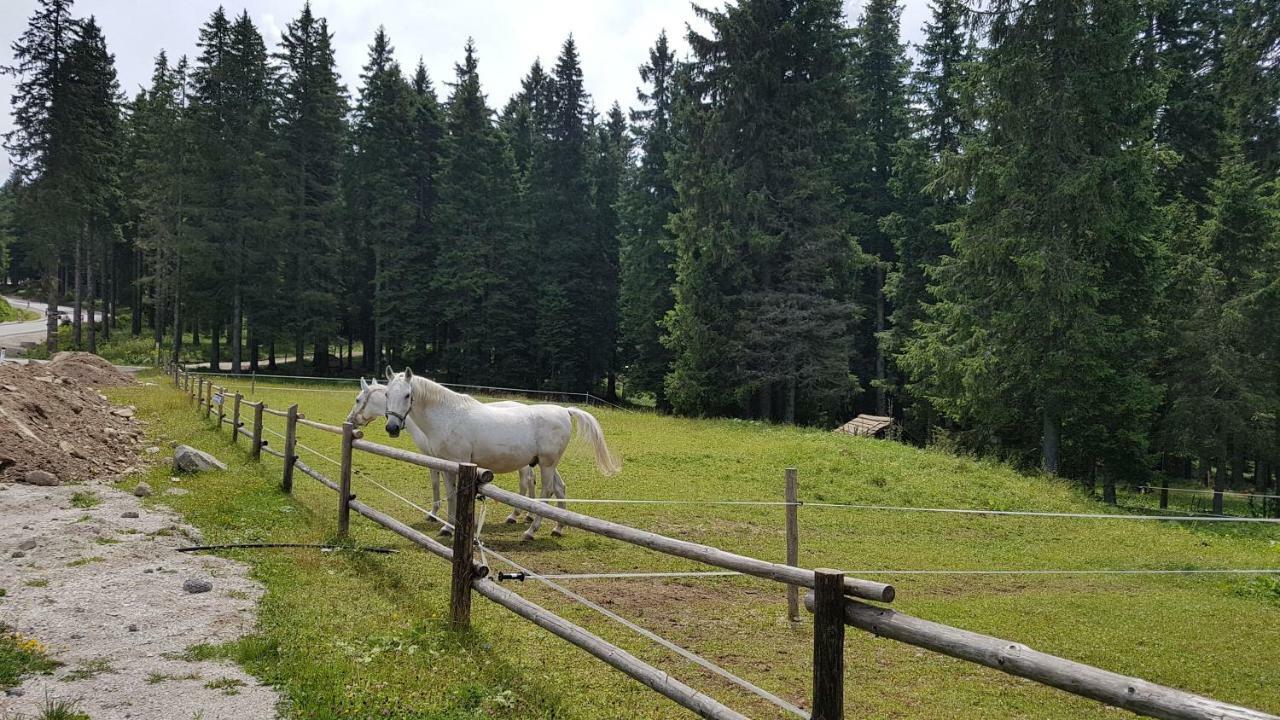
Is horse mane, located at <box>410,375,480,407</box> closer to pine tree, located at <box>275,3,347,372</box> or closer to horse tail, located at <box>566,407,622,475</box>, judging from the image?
horse tail, located at <box>566,407,622,475</box>

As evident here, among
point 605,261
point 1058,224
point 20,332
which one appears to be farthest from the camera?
point 20,332

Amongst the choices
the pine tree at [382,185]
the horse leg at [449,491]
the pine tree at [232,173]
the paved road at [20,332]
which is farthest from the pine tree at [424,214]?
the horse leg at [449,491]

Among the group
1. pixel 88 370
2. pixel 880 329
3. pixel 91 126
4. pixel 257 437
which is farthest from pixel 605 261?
pixel 257 437

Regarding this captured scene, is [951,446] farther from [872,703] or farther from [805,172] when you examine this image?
[872,703]

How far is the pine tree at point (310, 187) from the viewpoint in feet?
139

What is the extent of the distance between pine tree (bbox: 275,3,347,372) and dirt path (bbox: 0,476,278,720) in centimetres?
3624

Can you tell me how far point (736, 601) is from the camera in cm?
788

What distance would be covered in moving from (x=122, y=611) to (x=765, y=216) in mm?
28142

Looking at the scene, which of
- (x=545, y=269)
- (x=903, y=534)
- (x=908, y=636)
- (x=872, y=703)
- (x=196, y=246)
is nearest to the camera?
(x=908, y=636)

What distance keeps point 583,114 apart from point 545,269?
11141 mm

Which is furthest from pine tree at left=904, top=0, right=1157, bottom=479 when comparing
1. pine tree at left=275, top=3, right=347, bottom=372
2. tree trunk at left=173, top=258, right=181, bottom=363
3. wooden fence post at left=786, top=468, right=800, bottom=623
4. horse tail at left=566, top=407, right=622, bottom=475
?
tree trunk at left=173, top=258, right=181, bottom=363

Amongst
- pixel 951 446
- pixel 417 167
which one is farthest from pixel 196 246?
pixel 951 446

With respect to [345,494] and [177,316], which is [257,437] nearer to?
[345,494]

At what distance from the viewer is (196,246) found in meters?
39.0
